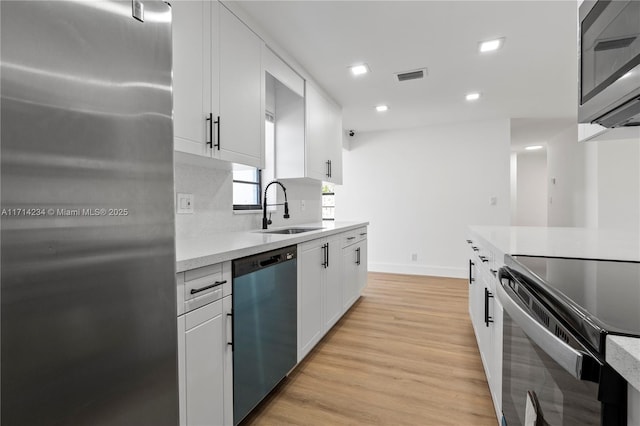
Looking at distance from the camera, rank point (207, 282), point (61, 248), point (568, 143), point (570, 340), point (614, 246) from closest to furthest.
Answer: point (570, 340)
point (61, 248)
point (207, 282)
point (614, 246)
point (568, 143)

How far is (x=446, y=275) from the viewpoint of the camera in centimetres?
498

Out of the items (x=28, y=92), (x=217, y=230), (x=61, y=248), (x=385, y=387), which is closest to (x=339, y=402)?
(x=385, y=387)

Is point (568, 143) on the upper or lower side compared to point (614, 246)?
upper

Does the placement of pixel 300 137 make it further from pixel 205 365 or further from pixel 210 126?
pixel 205 365

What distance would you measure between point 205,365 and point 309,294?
103 cm

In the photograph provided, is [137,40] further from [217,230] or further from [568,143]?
[568,143]

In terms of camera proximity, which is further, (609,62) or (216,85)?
(216,85)

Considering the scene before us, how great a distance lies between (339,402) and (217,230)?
136 centimetres

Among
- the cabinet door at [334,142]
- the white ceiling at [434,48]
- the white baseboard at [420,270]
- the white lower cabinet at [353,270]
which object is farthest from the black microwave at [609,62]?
the white baseboard at [420,270]

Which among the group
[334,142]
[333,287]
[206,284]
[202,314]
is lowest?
[333,287]

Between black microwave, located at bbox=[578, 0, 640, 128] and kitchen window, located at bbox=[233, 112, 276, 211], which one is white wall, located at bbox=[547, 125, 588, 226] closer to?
black microwave, located at bbox=[578, 0, 640, 128]

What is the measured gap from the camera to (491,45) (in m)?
2.52

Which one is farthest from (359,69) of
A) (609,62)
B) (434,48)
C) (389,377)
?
(389,377)

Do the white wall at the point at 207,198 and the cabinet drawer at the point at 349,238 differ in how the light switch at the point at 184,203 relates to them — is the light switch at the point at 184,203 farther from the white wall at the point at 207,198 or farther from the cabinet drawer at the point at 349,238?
the cabinet drawer at the point at 349,238
